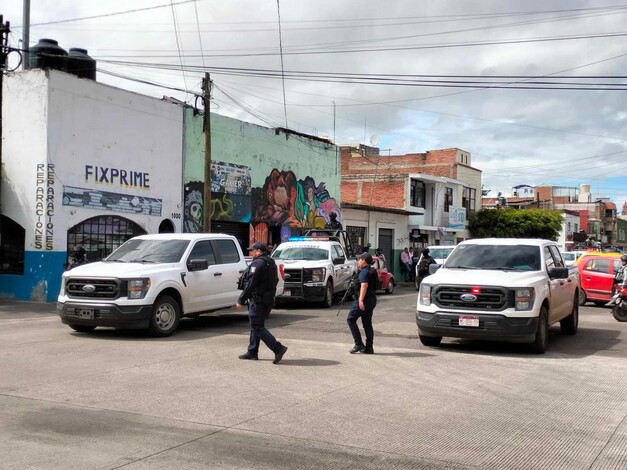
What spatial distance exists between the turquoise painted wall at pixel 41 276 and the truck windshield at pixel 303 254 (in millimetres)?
6249

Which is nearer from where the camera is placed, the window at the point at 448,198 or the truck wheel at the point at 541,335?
the truck wheel at the point at 541,335

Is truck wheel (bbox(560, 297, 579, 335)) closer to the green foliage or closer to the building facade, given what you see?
the building facade

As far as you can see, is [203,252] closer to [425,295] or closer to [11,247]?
[425,295]

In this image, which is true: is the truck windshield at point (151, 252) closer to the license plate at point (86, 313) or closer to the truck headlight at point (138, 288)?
the truck headlight at point (138, 288)

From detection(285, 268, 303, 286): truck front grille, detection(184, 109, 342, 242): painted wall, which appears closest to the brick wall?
detection(184, 109, 342, 242): painted wall

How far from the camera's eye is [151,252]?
1278cm

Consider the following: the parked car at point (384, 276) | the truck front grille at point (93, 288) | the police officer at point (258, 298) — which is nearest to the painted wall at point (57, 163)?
the truck front grille at point (93, 288)

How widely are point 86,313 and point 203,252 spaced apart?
2.69 metres

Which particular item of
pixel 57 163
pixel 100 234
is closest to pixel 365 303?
pixel 57 163

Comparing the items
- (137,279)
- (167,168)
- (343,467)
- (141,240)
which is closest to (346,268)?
(167,168)

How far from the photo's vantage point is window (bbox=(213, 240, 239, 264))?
1377 centimetres

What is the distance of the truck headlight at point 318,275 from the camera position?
60.5 ft

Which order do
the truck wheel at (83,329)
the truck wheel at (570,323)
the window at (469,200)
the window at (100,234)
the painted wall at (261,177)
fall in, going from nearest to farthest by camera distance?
the truck wheel at (83,329) → the truck wheel at (570,323) → the window at (100,234) → the painted wall at (261,177) → the window at (469,200)

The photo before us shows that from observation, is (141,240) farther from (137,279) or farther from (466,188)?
(466,188)
